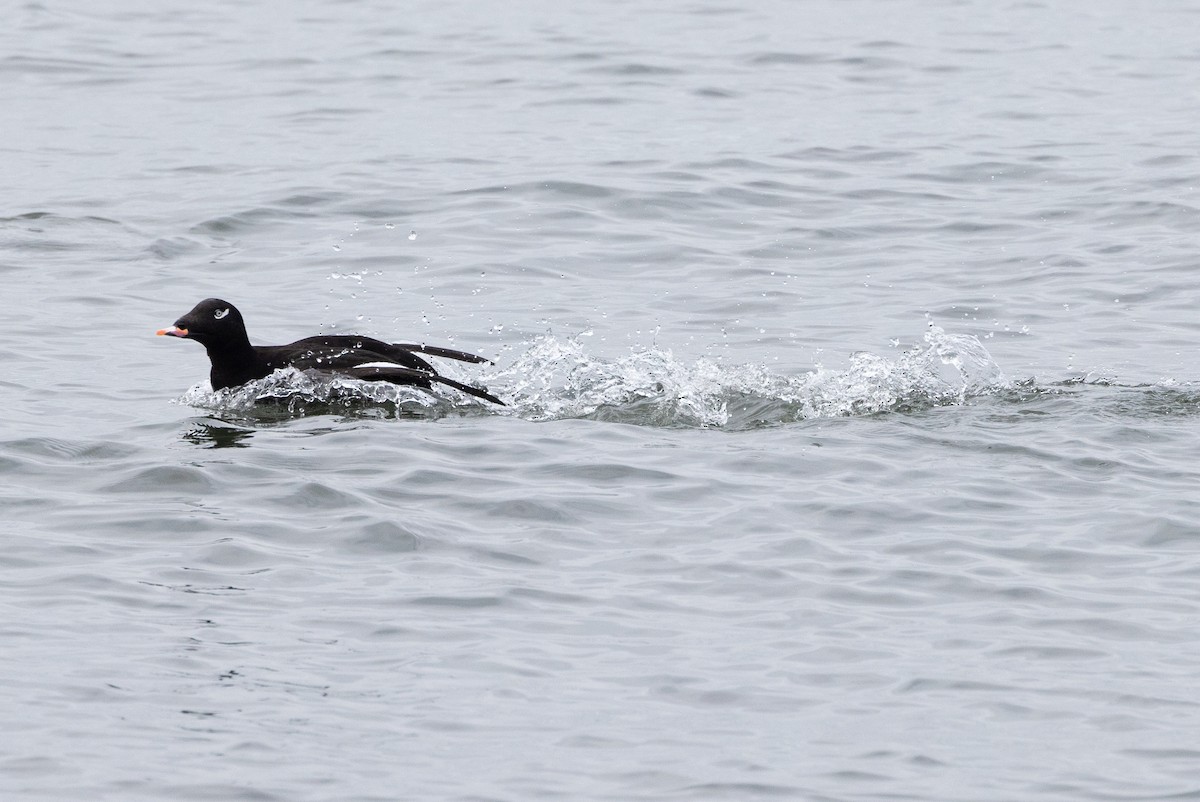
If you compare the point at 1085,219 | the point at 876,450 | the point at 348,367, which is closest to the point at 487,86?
the point at 1085,219

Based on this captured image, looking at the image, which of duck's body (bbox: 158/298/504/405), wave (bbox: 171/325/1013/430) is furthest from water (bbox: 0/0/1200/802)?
duck's body (bbox: 158/298/504/405)

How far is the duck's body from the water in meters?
0.13

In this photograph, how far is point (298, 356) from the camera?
10797 millimetres

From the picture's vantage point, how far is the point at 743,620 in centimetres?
732

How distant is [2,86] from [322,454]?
1343 centimetres

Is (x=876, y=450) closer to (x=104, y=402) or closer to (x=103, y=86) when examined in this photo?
(x=104, y=402)

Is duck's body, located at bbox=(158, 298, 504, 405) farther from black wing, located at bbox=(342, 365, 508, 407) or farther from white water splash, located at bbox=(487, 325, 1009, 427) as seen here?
white water splash, located at bbox=(487, 325, 1009, 427)

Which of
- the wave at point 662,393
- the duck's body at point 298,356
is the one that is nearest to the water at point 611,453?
the wave at point 662,393

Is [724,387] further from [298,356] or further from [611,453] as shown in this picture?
[298,356]

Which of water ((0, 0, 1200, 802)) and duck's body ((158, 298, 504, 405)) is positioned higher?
duck's body ((158, 298, 504, 405))

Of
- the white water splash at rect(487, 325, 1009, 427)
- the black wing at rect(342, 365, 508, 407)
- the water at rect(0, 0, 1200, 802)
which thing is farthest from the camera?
the black wing at rect(342, 365, 508, 407)

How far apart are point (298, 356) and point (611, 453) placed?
2179mm

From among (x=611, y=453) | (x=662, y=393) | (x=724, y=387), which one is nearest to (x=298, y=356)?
(x=662, y=393)

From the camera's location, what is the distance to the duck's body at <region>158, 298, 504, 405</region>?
1057cm
